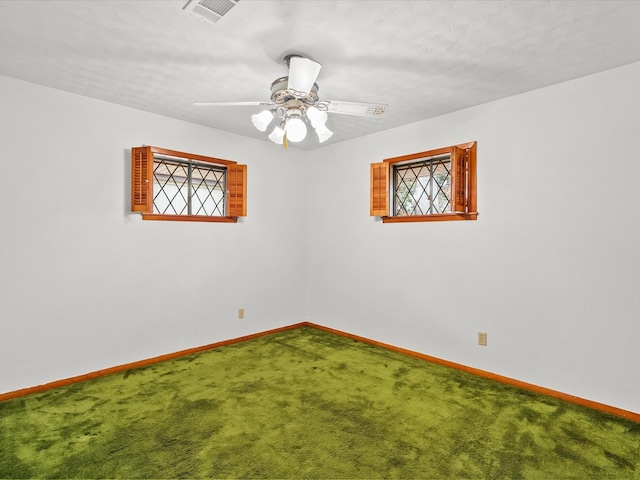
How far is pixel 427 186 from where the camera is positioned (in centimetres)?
357

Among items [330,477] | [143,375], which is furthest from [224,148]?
[330,477]

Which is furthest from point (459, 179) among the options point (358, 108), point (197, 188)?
point (197, 188)

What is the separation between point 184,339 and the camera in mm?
3457

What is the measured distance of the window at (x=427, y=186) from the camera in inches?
118

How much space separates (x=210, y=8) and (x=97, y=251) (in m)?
2.20

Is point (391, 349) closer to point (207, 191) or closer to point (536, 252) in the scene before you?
point (536, 252)

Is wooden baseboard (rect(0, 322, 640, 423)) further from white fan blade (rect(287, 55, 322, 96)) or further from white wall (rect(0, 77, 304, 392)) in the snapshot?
white fan blade (rect(287, 55, 322, 96))

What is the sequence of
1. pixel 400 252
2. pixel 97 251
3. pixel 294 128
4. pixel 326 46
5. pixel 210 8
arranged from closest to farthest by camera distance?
pixel 210 8 < pixel 326 46 < pixel 294 128 < pixel 97 251 < pixel 400 252

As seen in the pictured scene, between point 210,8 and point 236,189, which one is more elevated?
point 210,8

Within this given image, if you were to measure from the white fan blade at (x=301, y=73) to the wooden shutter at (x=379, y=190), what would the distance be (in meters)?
1.79

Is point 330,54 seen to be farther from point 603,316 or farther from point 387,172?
point 603,316

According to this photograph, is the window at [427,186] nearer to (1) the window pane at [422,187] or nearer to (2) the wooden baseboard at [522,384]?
(1) the window pane at [422,187]

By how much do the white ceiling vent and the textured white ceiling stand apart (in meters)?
0.05

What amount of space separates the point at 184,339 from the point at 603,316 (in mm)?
3520
